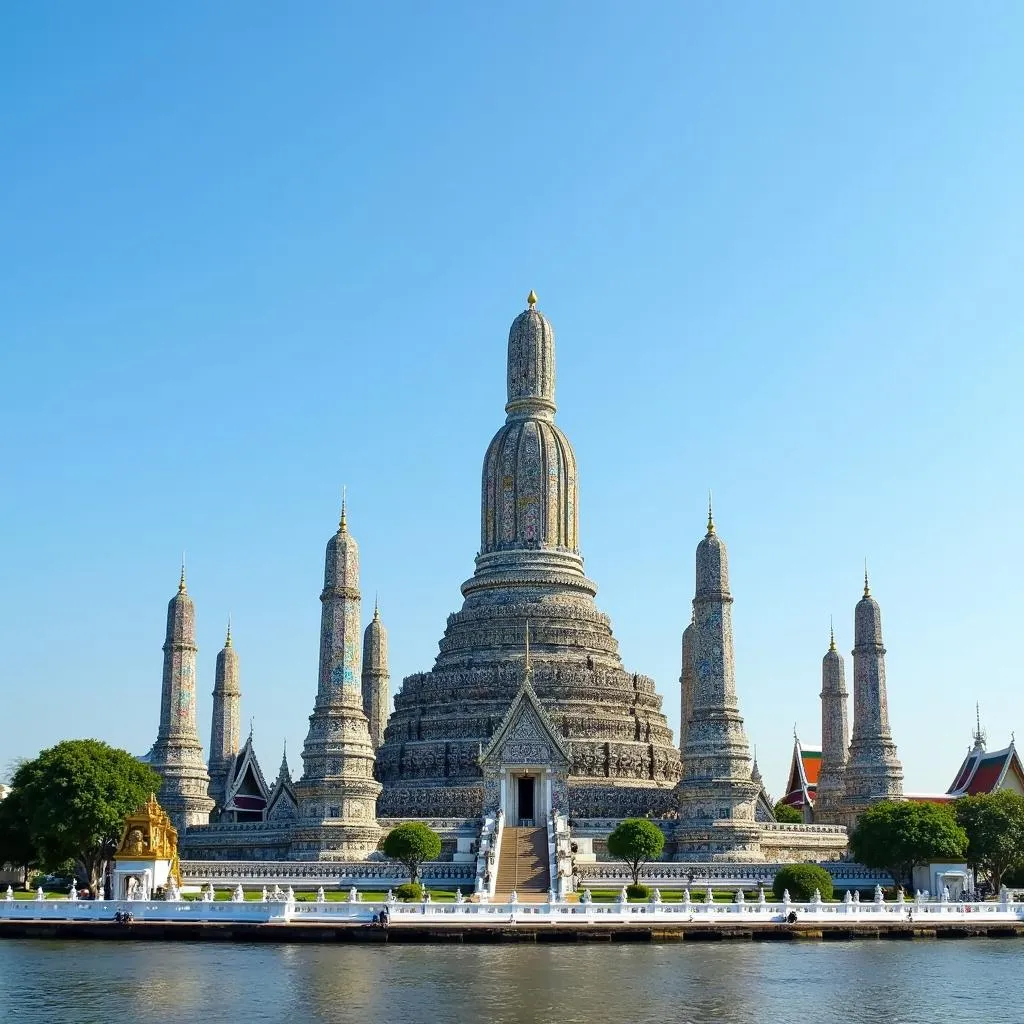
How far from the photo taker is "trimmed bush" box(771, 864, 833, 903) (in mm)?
48500

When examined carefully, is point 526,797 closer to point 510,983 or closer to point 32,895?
point 32,895

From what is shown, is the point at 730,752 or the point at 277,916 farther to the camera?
the point at 730,752

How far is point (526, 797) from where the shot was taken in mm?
57625

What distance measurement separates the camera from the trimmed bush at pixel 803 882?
48500 mm

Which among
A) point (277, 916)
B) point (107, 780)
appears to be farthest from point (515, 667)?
point (277, 916)

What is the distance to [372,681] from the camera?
7588 centimetres

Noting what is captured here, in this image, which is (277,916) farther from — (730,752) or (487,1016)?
(730,752)

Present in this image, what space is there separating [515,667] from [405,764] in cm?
579

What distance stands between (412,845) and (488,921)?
8.87 m

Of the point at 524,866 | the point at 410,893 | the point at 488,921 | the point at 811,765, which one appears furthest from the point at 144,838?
the point at 811,765

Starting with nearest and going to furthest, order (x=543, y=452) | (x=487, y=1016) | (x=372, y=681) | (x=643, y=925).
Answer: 1. (x=487, y=1016)
2. (x=643, y=925)
3. (x=543, y=452)
4. (x=372, y=681)

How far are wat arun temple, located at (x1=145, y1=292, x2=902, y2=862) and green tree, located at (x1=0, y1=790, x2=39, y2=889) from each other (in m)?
6.35

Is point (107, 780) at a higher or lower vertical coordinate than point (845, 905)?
higher

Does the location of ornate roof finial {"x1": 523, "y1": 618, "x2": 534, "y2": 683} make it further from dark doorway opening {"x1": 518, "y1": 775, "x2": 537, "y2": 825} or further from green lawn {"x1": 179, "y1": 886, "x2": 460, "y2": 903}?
green lawn {"x1": 179, "y1": 886, "x2": 460, "y2": 903}
